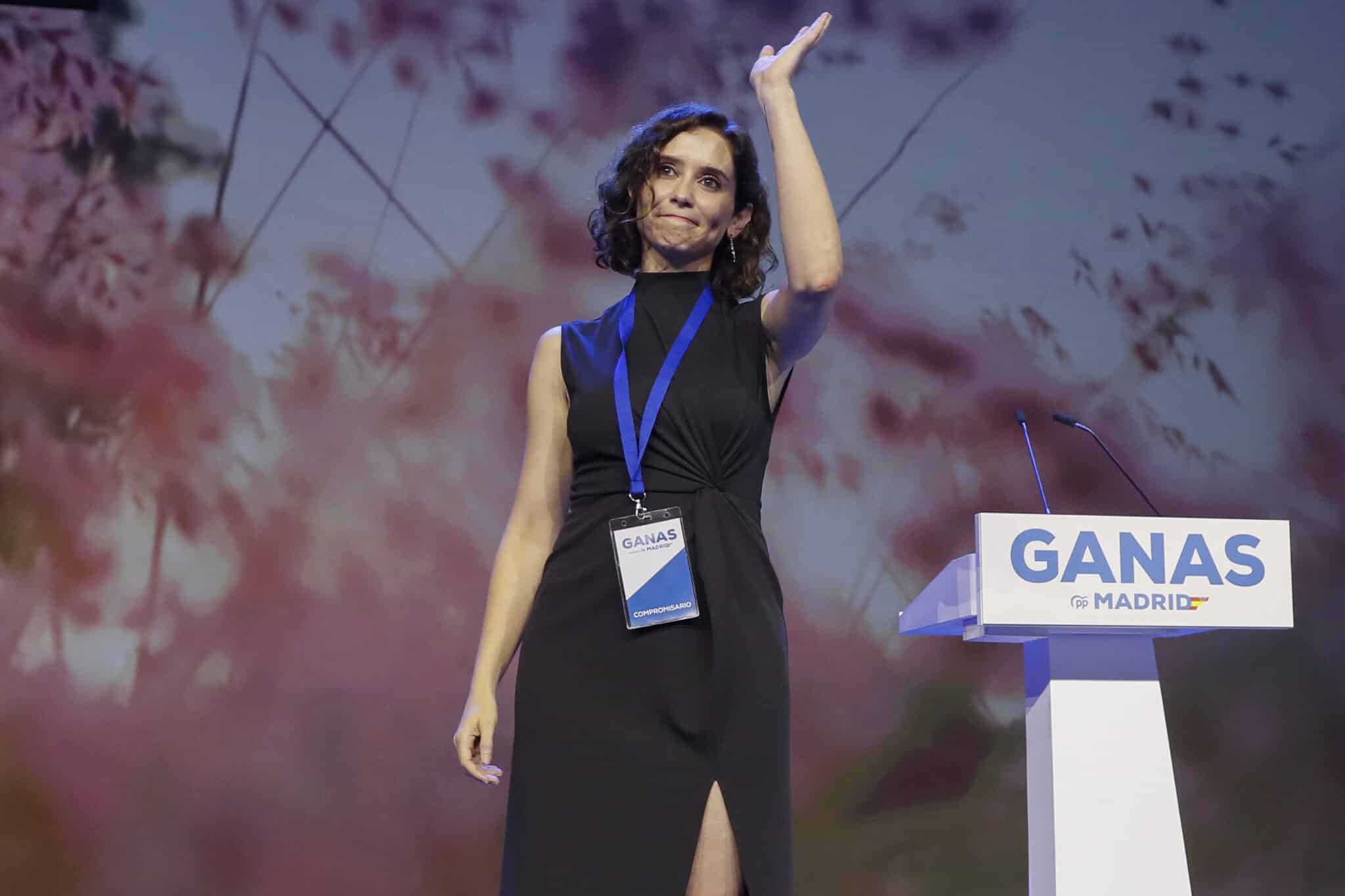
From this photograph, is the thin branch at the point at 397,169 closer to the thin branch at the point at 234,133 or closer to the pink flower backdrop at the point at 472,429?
the pink flower backdrop at the point at 472,429

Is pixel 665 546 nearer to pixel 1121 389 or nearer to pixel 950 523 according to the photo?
pixel 950 523

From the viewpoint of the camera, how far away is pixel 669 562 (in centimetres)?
159

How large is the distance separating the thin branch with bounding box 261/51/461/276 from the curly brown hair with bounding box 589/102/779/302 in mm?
1999

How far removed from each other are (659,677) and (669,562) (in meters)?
0.13

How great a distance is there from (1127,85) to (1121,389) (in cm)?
93

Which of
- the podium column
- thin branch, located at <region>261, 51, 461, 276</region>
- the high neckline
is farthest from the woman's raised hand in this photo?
thin branch, located at <region>261, 51, 461, 276</region>

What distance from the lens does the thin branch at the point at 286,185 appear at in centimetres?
377

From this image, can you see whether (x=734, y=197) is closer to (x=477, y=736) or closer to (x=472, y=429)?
(x=477, y=736)

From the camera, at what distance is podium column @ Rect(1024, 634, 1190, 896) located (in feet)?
7.38

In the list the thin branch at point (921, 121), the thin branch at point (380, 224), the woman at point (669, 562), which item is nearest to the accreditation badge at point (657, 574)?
the woman at point (669, 562)

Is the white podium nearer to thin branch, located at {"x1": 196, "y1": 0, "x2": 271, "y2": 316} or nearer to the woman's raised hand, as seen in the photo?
the woman's raised hand

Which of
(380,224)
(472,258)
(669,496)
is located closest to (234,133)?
(380,224)

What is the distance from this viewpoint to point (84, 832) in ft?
11.7

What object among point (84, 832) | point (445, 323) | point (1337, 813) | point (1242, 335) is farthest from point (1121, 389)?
point (84, 832)
